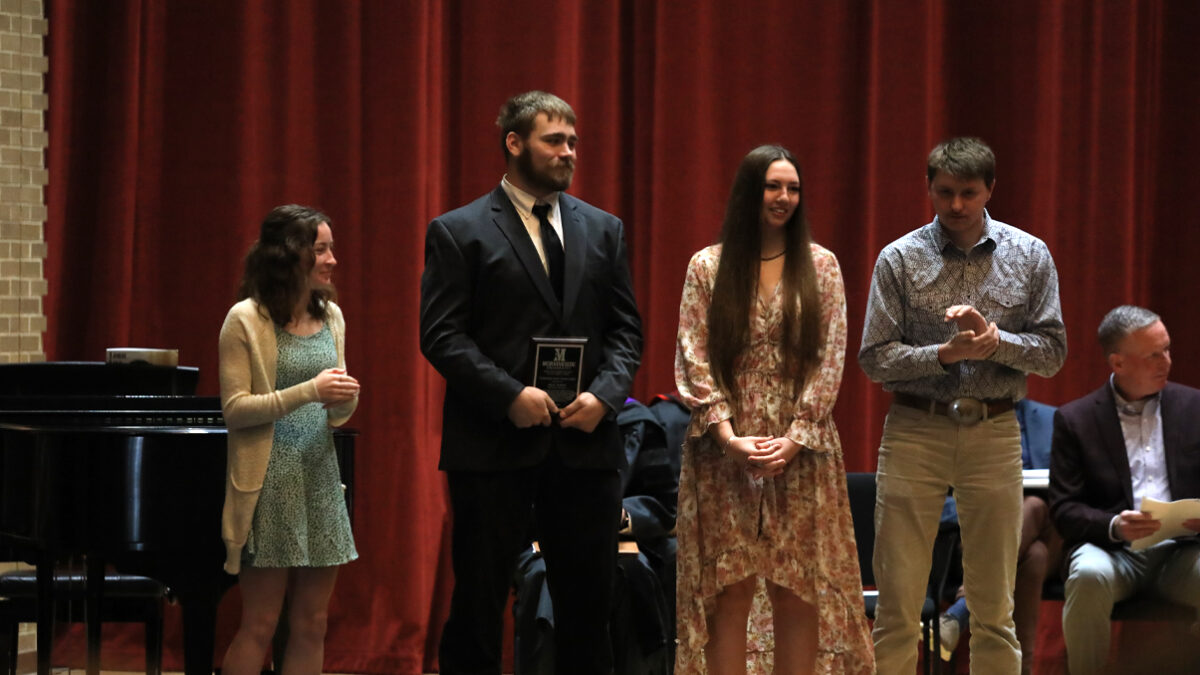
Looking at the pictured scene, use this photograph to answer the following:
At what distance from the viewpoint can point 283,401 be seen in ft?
11.7

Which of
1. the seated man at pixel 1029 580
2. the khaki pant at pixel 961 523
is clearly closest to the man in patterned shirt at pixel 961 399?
the khaki pant at pixel 961 523

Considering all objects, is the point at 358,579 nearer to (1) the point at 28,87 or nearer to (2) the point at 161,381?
(2) the point at 161,381

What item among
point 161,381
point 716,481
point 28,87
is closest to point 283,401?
point 716,481

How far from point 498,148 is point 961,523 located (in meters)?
3.05

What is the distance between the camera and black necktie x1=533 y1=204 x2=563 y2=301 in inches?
132

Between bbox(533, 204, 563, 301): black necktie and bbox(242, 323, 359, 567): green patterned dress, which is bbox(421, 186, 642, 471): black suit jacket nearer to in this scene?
bbox(533, 204, 563, 301): black necktie

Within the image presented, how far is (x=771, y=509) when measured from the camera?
11.2 ft

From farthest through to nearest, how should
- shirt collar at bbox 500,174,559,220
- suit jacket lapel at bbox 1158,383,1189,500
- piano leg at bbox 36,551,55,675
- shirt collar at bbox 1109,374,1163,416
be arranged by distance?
shirt collar at bbox 1109,374,1163,416 < suit jacket lapel at bbox 1158,383,1189,500 < piano leg at bbox 36,551,55,675 < shirt collar at bbox 500,174,559,220

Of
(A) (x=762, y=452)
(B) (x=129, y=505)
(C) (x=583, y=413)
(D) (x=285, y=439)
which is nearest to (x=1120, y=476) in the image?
(A) (x=762, y=452)

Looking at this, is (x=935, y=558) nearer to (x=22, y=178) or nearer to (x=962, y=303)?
(x=962, y=303)

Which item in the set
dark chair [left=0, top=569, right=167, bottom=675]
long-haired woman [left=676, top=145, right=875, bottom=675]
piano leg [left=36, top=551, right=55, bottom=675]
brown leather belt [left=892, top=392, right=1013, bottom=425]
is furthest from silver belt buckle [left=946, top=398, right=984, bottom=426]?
dark chair [left=0, top=569, right=167, bottom=675]

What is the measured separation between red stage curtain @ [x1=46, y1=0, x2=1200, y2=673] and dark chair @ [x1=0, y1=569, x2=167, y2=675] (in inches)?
51.5

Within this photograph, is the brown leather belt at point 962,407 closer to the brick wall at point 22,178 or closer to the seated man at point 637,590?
the seated man at point 637,590

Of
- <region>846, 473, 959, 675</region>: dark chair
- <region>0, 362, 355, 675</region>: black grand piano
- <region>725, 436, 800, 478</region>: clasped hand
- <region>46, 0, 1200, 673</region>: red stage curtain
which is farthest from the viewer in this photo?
<region>46, 0, 1200, 673</region>: red stage curtain
